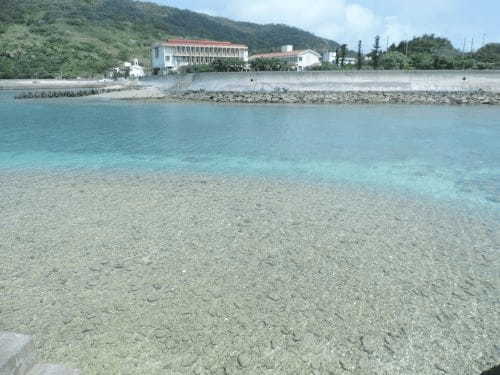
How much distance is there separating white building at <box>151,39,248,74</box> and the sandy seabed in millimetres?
68386

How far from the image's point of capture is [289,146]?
18.0 m

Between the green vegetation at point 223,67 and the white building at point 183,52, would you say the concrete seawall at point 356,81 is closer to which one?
the green vegetation at point 223,67

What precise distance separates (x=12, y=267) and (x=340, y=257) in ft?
19.1

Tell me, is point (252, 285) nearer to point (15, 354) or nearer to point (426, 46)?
point (15, 354)

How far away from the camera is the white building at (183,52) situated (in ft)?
244

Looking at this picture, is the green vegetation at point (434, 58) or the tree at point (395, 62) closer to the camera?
the green vegetation at point (434, 58)

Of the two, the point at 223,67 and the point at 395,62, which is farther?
the point at 223,67

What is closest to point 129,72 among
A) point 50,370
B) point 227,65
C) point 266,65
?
point 227,65

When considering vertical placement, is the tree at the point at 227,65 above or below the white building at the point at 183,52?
below

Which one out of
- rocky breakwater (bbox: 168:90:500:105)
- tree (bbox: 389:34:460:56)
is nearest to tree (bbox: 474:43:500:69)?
tree (bbox: 389:34:460:56)

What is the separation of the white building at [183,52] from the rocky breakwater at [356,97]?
103 feet

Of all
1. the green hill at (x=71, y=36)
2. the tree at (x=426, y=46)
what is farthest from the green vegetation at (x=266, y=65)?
the green hill at (x=71, y=36)

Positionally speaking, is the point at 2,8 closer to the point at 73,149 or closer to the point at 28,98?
the point at 28,98

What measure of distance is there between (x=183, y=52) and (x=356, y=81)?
44142 mm
